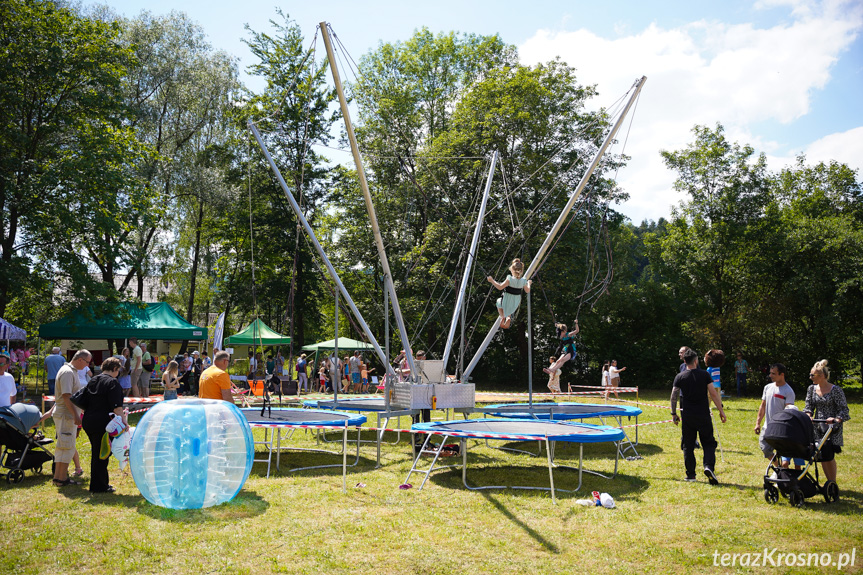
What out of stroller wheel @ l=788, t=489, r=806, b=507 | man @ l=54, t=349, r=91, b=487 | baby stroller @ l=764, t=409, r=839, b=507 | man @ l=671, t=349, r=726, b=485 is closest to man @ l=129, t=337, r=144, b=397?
man @ l=54, t=349, r=91, b=487

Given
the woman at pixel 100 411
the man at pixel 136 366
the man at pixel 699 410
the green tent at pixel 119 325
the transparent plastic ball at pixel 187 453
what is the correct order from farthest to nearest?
the green tent at pixel 119 325 → the man at pixel 136 366 → the man at pixel 699 410 → the woman at pixel 100 411 → the transparent plastic ball at pixel 187 453

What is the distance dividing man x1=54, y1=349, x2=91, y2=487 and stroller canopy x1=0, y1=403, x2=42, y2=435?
52 centimetres

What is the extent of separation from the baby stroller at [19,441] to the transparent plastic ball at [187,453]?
234 centimetres

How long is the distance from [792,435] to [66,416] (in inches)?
267

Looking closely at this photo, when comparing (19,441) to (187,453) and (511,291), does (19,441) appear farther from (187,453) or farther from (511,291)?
(511,291)

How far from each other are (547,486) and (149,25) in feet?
77.6

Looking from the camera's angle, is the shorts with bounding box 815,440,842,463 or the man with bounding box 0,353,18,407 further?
the man with bounding box 0,353,18,407

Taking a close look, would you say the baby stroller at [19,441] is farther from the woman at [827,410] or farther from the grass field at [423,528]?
the woman at [827,410]

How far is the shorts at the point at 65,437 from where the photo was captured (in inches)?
257

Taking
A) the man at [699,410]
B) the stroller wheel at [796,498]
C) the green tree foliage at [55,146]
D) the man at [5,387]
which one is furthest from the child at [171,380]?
the stroller wheel at [796,498]

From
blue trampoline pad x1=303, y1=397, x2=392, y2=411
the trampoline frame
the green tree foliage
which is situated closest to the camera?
the trampoline frame

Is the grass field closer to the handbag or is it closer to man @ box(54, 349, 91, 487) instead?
man @ box(54, 349, 91, 487)

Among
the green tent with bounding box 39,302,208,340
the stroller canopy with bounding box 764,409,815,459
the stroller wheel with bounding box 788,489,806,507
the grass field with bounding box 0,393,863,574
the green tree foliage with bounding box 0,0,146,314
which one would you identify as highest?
the green tree foliage with bounding box 0,0,146,314

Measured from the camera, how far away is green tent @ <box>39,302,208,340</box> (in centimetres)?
1725
